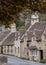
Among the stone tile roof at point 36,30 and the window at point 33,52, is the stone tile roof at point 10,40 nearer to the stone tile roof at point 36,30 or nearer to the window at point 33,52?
the stone tile roof at point 36,30

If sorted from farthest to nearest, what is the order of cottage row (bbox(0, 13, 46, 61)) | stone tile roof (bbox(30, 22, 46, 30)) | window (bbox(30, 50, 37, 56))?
stone tile roof (bbox(30, 22, 46, 30)), window (bbox(30, 50, 37, 56)), cottage row (bbox(0, 13, 46, 61))

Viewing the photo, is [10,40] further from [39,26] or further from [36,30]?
[36,30]

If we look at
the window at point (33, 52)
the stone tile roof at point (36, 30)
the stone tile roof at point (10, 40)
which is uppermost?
the stone tile roof at point (36, 30)

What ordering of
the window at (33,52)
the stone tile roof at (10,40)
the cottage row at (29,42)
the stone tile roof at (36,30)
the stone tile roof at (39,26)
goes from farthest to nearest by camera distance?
the stone tile roof at (10,40) → the stone tile roof at (39,26) → the stone tile roof at (36,30) → the window at (33,52) → the cottage row at (29,42)

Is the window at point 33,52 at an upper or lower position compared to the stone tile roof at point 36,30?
lower

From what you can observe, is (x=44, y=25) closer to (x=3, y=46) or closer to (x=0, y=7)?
(x=3, y=46)

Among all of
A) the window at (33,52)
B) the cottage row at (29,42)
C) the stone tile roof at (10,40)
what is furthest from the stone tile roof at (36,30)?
the stone tile roof at (10,40)

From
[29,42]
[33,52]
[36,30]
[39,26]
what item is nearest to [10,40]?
[39,26]

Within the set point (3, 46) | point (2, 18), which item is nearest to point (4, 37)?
point (3, 46)

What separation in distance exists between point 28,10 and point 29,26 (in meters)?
48.9

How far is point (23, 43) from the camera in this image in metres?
53.3

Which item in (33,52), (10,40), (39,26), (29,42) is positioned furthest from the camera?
(10,40)

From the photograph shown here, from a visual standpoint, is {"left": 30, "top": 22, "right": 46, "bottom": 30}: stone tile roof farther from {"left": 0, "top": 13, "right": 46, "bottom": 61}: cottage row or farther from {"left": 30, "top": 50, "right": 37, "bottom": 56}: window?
{"left": 30, "top": 50, "right": 37, "bottom": 56}: window

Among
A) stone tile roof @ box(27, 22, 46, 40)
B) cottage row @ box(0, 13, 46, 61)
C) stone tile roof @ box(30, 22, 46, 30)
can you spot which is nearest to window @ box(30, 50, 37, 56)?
cottage row @ box(0, 13, 46, 61)
